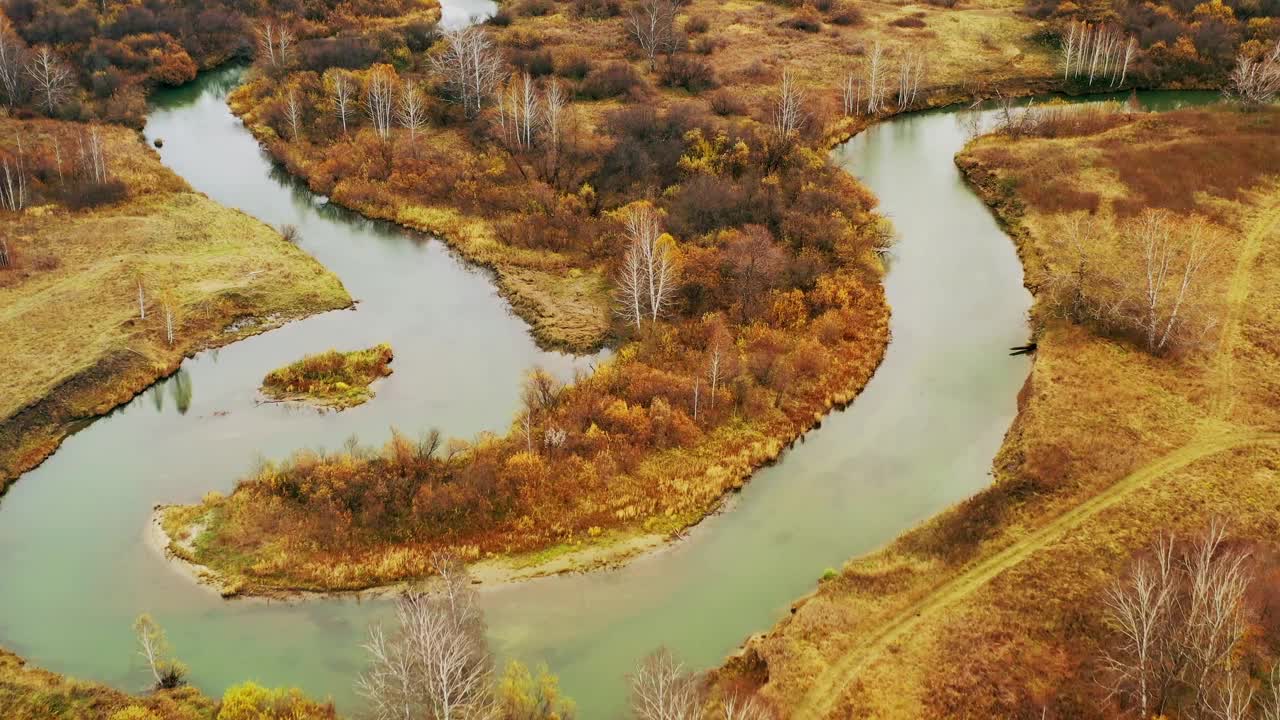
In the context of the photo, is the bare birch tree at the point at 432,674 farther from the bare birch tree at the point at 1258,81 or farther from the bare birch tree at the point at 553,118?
the bare birch tree at the point at 1258,81

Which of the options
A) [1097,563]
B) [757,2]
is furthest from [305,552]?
[757,2]

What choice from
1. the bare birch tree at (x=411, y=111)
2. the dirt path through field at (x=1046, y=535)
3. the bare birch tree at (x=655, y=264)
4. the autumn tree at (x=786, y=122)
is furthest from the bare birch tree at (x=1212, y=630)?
the bare birch tree at (x=411, y=111)

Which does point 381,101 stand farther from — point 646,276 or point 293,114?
point 646,276

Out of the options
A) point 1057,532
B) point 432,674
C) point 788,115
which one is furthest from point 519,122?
point 432,674

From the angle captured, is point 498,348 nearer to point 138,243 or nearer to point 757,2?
point 138,243

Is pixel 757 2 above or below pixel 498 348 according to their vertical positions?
above

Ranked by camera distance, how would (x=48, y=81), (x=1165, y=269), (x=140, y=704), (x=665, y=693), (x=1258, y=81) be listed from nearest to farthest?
(x=665, y=693)
(x=140, y=704)
(x=1165, y=269)
(x=1258, y=81)
(x=48, y=81)

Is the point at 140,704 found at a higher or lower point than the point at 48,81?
lower
